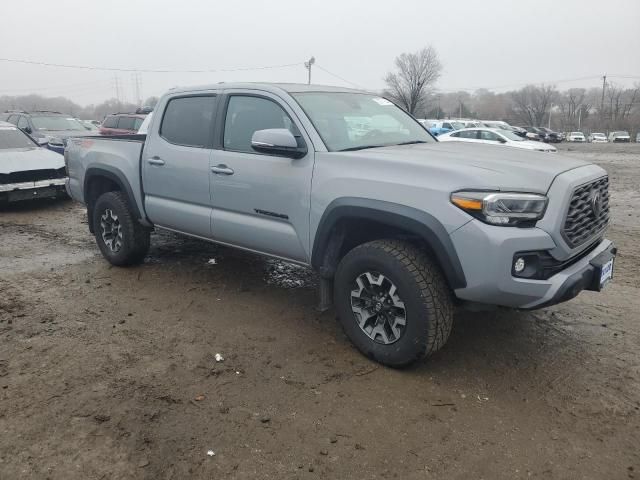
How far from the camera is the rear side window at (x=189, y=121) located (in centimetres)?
466

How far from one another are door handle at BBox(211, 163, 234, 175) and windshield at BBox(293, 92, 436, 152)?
0.79 metres

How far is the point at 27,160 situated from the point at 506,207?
905cm

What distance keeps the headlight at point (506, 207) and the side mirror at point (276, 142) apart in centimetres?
131

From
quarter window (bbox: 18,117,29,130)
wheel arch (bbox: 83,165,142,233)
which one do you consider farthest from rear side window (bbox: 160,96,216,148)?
quarter window (bbox: 18,117,29,130)

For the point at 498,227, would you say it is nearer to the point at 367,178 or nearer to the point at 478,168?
the point at 478,168

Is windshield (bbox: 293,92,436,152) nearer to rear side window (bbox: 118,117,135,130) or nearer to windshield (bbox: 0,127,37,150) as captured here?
windshield (bbox: 0,127,37,150)

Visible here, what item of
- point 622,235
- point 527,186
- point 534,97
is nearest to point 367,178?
point 527,186

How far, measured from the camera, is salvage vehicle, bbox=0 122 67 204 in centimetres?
900

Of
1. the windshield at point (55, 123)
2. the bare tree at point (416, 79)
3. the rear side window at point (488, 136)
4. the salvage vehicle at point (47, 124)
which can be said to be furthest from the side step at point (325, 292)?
the bare tree at point (416, 79)

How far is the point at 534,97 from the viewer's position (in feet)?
297

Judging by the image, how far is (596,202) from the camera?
3498mm

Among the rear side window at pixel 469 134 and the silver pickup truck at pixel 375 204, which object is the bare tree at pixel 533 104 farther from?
the silver pickup truck at pixel 375 204

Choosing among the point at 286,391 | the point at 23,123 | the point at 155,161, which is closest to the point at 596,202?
the point at 286,391

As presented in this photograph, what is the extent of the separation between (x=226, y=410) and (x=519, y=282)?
1826 mm
